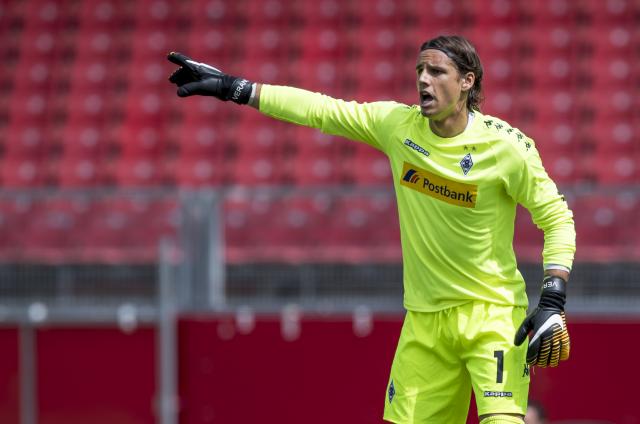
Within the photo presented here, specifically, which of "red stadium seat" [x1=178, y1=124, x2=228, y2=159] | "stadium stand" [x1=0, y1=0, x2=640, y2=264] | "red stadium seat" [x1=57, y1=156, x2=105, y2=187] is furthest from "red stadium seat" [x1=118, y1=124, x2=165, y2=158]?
"red stadium seat" [x1=57, y1=156, x2=105, y2=187]

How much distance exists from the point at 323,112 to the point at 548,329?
1.16 metres

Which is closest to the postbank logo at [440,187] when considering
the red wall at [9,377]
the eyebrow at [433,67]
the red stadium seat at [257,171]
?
the eyebrow at [433,67]

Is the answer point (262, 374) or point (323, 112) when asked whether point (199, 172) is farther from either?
point (323, 112)

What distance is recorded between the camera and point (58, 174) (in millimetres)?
12086

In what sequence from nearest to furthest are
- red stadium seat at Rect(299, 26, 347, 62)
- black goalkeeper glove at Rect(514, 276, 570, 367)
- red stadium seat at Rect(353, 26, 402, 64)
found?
black goalkeeper glove at Rect(514, 276, 570, 367) → red stadium seat at Rect(353, 26, 402, 64) → red stadium seat at Rect(299, 26, 347, 62)

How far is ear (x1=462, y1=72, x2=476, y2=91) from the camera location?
4406mm

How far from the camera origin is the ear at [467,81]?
4.41 meters

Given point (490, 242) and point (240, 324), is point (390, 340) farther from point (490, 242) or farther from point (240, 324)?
point (490, 242)

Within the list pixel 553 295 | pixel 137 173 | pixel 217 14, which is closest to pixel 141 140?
pixel 137 173

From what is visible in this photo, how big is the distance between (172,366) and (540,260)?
2429 millimetres

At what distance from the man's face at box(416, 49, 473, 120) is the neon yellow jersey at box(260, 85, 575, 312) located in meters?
0.16

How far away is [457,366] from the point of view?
14.8 feet

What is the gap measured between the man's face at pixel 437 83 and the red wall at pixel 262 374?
10.8ft

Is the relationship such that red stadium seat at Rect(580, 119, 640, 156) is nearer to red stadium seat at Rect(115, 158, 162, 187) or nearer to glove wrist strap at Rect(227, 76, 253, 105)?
red stadium seat at Rect(115, 158, 162, 187)
